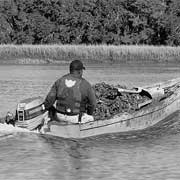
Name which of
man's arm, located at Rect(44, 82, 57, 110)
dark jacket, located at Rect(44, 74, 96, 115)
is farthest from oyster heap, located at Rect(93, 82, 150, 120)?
man's arm, located at Rect(44, 82, 57, 110)

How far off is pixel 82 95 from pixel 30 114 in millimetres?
1042

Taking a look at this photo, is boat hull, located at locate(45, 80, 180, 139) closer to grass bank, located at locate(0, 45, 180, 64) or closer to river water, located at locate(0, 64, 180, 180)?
river water, located at locate(0, 64, 180, 180)

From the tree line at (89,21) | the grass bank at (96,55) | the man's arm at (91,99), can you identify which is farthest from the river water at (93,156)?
the tree line at (89,21)

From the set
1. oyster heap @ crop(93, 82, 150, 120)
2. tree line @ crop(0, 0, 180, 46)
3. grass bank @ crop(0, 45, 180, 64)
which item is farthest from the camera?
tree line @ crop(0, 0, 180, 46)

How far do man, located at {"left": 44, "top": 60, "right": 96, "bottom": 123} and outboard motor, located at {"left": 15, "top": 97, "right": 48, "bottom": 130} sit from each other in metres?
0.23

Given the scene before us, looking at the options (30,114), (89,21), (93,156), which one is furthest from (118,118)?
(89,21)

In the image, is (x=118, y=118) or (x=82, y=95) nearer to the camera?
(x=82, y=95)

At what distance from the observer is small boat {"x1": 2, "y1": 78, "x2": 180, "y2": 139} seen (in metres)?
10.6

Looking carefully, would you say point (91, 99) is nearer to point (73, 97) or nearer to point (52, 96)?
point (73, 97)

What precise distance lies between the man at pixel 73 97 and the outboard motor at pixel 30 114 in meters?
0.23

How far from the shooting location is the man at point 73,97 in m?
10.4

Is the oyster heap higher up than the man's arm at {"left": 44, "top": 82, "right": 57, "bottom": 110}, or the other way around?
the man's arm at {"left": 44, "top": 82, "right": 57, "bottom": 110}

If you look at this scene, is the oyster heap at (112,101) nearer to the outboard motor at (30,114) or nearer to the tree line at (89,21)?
the outboard motor at (30,114)

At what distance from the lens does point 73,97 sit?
10.5 m
